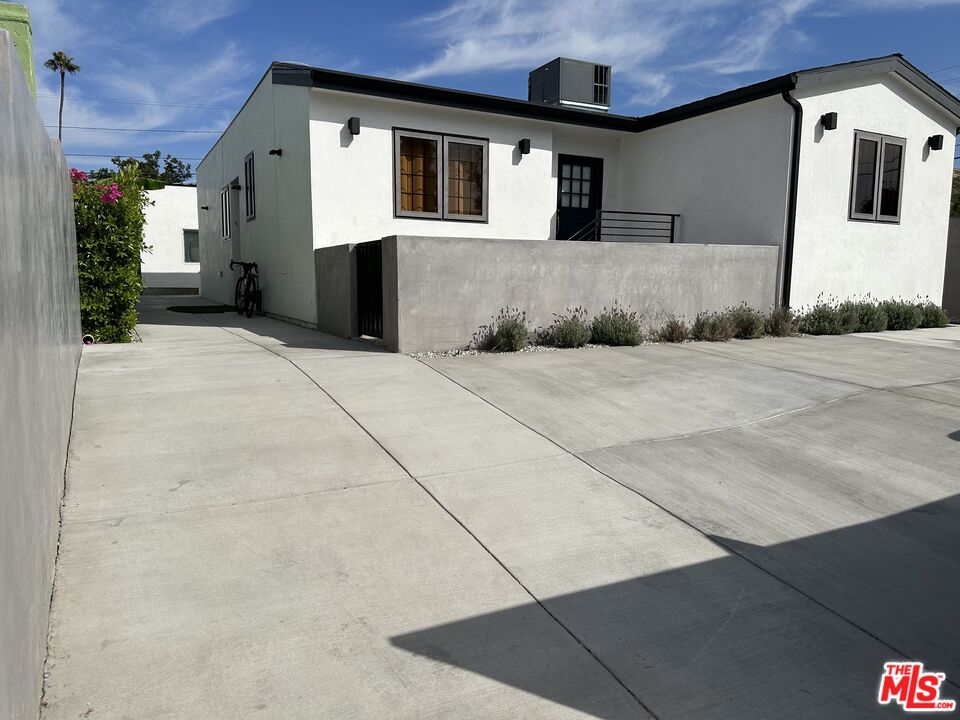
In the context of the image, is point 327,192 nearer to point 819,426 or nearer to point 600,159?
point 600,159

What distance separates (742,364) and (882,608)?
5.36 metres

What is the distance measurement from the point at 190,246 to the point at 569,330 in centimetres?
2217

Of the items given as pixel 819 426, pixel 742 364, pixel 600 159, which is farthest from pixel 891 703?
pixel 600 159

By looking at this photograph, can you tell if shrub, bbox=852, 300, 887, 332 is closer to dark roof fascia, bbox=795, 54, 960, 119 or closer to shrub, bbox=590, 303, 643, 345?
dark roof fascia, bbox=795, 54, 960, 119

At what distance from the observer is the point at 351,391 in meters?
6.11

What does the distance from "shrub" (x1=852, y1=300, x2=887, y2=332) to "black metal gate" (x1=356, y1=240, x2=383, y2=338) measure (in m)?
8.74

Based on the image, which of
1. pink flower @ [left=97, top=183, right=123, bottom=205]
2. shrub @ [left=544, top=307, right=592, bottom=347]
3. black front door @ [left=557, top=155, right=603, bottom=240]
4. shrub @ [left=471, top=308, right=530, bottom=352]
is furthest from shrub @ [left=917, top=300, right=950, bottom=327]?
pink flower @ [left=97, top=183, right=123, bottom=205]

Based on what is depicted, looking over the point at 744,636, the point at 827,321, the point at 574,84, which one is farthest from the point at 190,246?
the point at 744,636

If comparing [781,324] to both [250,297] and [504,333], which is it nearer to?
[504,333]

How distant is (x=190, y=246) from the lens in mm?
26500

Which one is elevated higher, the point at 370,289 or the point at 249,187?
the point at 249,187

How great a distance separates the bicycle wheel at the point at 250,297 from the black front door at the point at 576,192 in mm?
6495

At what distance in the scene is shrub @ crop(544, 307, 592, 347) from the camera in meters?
8.84

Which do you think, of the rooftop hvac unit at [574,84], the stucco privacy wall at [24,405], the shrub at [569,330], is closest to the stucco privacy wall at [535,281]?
the shrub at [569,330]
